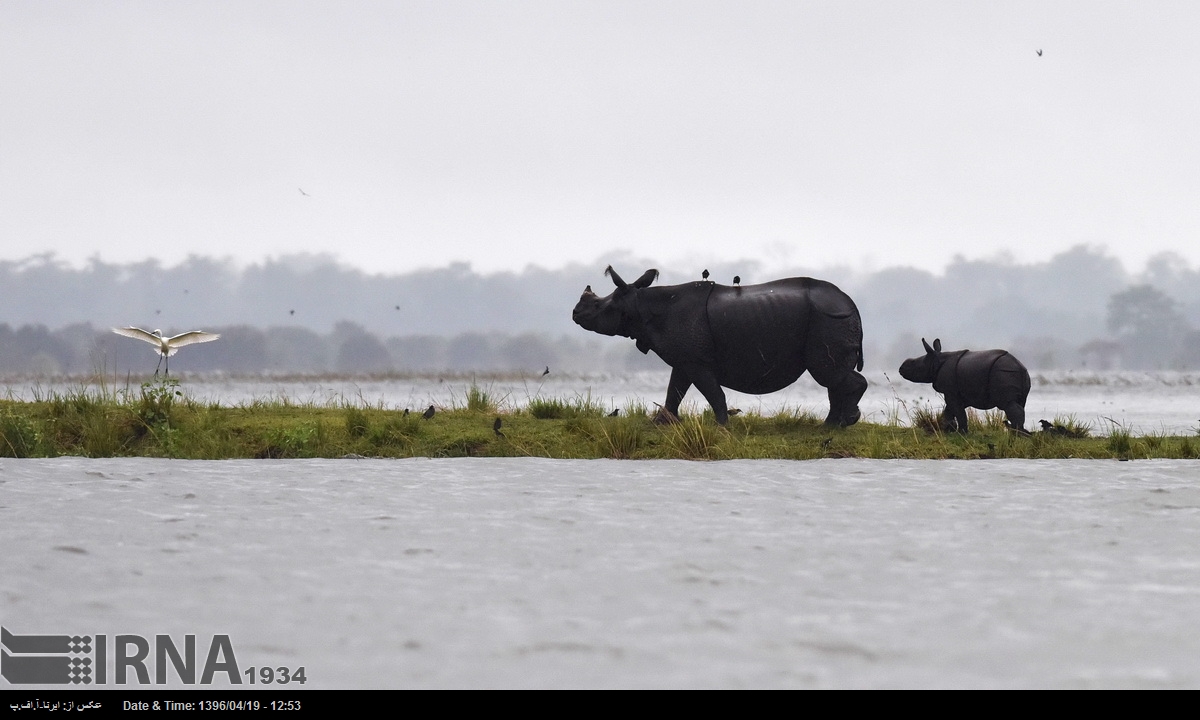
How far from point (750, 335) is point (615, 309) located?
1548mm

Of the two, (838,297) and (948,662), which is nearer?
(948,662)

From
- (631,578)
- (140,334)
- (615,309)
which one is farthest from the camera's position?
(140,334)

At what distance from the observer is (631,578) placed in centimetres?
466

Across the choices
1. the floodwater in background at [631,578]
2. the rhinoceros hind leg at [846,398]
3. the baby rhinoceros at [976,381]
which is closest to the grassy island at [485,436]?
the rhinoceros hind leg at [846,398]

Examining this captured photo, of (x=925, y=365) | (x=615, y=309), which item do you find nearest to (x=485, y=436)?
(x=615, y=309)

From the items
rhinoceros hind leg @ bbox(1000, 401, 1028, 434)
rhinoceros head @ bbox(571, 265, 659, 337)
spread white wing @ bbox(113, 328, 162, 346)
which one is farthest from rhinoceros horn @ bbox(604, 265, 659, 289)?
spread white wing @ bbox(113, 328, 162, 346)

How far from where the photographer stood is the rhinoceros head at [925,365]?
1161 centimetres

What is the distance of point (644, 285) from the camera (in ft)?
39.0

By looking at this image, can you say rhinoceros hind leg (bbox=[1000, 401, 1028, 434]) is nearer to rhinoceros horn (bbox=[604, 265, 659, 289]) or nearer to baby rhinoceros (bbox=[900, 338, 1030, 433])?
baby rhinoceros (bbox=[900, 338, 1030, 433])

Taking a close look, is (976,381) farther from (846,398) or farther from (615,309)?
(615,309)
